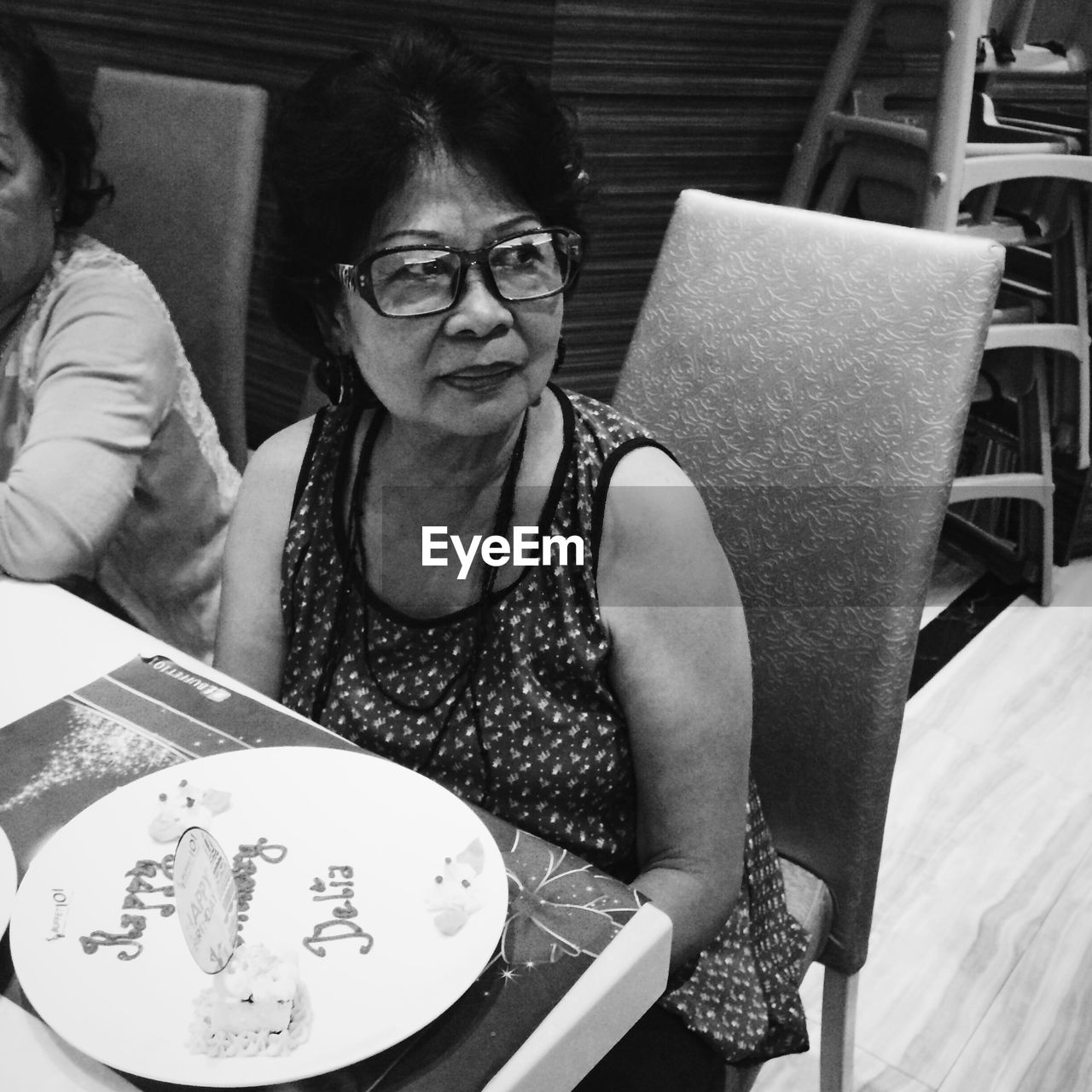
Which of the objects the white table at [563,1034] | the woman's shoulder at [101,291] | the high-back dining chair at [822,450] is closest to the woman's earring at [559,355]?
the high-back dining chair at [822,450]

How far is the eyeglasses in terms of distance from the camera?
805 millimetres

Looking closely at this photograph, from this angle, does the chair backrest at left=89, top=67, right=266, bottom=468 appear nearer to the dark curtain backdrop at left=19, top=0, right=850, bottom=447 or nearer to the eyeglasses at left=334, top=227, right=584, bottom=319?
the dark curtain backdrop at left=19, top=0, right=850, bottom=447

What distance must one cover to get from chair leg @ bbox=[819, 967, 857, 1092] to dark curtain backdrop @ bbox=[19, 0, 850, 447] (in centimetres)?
126

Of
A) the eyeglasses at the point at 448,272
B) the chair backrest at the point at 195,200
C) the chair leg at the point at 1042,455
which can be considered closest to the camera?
the eyeglasses at the point at 448,272

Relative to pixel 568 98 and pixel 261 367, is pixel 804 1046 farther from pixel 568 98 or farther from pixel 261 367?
pixel 261 367

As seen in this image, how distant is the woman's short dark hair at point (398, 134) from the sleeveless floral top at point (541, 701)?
20cm

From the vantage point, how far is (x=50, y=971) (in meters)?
0.55

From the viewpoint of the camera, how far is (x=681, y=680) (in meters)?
0.84

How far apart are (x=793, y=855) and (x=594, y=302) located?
4.23ft

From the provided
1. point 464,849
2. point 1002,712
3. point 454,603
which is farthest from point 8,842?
point 1002,712

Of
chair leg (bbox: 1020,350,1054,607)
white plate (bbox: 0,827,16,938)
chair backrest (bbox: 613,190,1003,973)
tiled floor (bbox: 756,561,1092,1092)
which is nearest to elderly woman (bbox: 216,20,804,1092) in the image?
chair backrest (bbox: 613,190,1003,973)

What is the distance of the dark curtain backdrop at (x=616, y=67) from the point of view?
1.75m

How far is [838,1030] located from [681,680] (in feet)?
1.84

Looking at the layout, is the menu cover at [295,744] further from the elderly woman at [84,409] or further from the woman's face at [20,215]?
the woman's face at [20,215]
